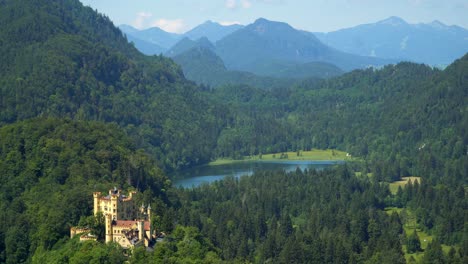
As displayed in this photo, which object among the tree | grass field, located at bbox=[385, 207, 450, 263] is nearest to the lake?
grass field, located at bbox=[385, 207, 450, 263]

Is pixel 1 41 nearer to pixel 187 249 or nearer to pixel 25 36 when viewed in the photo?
pixel 25 36

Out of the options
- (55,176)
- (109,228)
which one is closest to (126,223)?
(109,228)

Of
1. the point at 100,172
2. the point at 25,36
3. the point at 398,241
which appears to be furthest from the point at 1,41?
the point at 398,241

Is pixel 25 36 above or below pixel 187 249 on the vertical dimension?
above

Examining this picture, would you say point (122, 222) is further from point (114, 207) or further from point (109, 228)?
point (114, 207)

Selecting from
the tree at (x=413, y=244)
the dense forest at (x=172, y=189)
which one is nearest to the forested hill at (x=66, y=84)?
the dense forest at (x=172, y=189)

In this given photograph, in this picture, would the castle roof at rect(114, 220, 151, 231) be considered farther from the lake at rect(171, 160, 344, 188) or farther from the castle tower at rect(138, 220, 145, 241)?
the lake at rect(171, 160, 344, 188)
